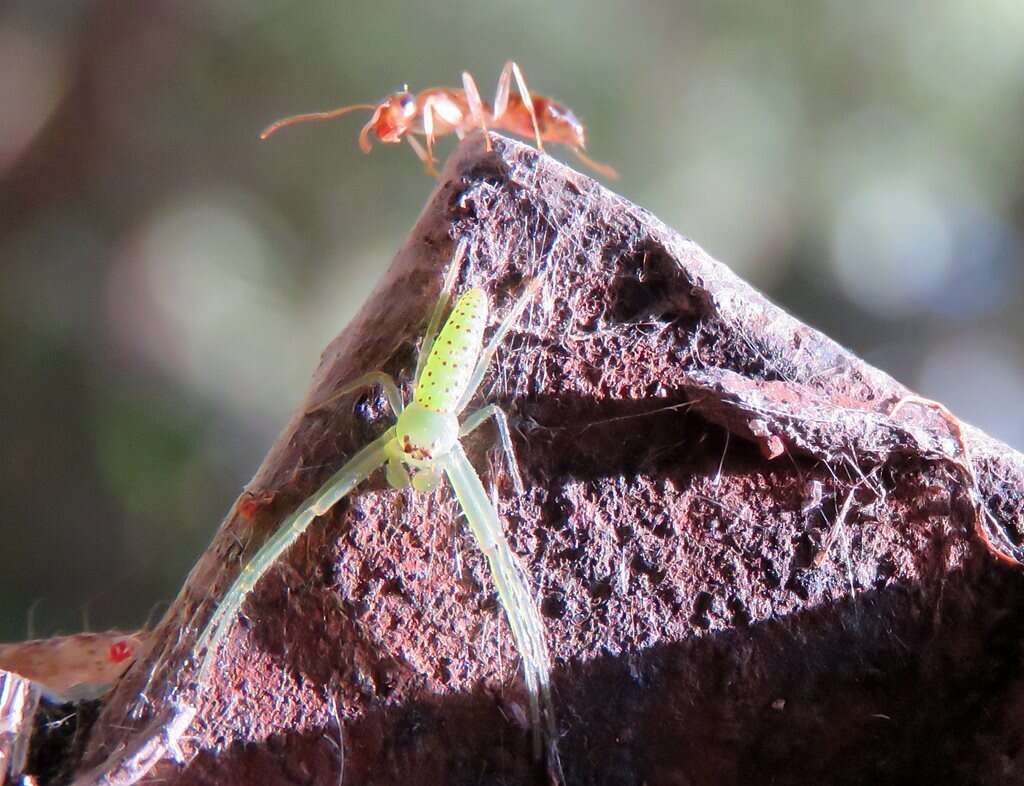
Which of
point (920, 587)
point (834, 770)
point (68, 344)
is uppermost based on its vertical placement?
point (68, 344)

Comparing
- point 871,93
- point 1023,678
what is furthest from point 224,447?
point 871,93

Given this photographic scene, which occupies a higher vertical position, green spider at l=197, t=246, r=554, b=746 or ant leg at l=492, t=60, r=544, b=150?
ant leg at l=492, t=60, r=544, b=150

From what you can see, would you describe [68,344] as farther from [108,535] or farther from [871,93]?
[871,93]

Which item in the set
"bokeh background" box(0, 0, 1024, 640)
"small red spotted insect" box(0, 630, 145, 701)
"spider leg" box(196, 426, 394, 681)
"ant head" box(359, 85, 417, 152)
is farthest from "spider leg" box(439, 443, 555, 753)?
"bokeh background" box(0, 0, 1024, 640)

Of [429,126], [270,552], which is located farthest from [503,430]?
[429,126]

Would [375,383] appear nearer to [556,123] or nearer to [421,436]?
[421,436]

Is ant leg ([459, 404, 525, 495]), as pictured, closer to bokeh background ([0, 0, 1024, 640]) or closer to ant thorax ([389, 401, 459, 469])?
ant thorax ([389, 401, 459, 469])
